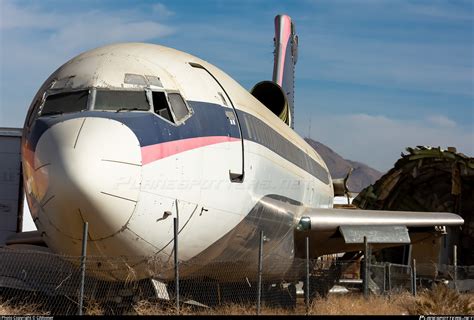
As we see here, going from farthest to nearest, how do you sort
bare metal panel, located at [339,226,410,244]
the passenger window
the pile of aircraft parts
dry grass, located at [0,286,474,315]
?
the pile of aircraft parts → bare metal panel, located at [339,226,410,244] → dry grass, located at [0,286,474,315] → the passenger window

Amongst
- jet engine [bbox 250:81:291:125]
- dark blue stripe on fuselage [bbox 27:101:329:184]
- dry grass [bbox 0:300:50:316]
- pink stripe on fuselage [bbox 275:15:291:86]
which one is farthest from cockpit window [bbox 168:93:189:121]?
pink stripe on fuselage [bbox 275:15:291:86]

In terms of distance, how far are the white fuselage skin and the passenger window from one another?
0.44 ft

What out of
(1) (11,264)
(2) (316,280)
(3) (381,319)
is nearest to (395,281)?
(2) (316,280)

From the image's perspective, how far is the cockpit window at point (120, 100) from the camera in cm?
1144

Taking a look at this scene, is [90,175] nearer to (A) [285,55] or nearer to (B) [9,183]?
(B) [9,183]

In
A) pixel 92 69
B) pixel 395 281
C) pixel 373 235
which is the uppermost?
pixel 92 69

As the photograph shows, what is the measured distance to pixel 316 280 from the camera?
18.9 m

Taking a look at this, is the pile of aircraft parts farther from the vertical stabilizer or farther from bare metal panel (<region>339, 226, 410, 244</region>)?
bare metal panel (<region>339, 226, 410, 244</region>)

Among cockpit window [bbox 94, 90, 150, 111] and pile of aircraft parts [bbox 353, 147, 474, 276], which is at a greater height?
cockpit window [bbox 94, 90, 150, 111]

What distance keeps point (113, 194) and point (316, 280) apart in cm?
924

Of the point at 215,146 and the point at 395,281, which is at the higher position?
the point at 215,146

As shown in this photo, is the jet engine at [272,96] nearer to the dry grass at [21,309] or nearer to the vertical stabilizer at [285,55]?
the vertical stabilizer at [285,55]

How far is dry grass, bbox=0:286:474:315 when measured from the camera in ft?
40.1

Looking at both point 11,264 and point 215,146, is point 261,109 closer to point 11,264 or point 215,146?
point 215,146
